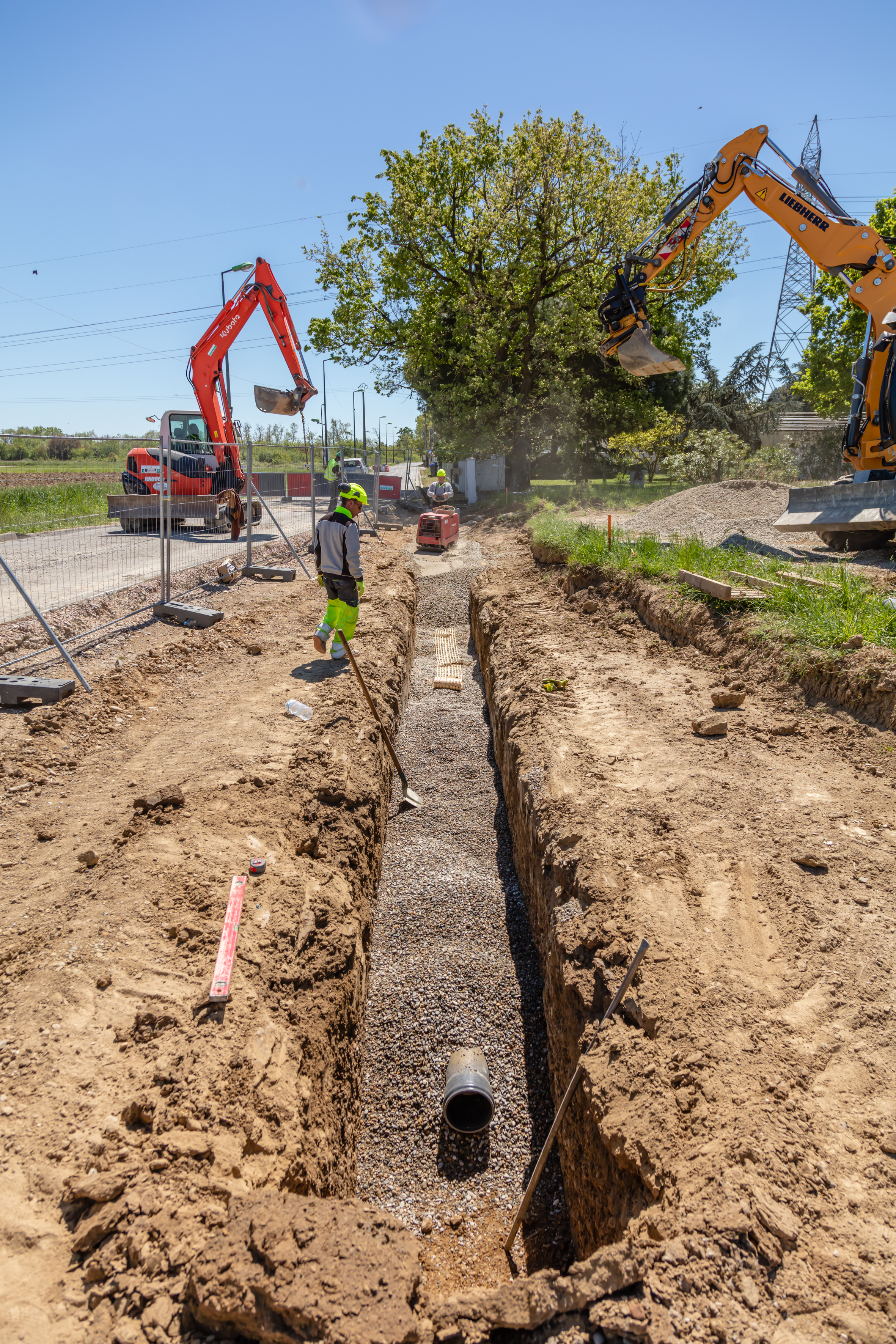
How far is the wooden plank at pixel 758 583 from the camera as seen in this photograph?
7.49 m

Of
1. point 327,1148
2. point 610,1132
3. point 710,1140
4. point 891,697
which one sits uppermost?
point 891,697

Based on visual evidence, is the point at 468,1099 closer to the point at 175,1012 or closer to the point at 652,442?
the point at 175,1012

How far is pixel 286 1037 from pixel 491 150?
26895mm

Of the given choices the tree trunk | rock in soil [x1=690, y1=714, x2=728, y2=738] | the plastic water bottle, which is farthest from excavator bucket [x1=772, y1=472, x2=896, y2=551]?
the tree trunk

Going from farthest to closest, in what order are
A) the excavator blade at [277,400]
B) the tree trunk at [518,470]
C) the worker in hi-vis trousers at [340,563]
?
the tree trunk at [518,470], the excavator blade at [277,400], the worker in hi-vis trousers at [340,563]

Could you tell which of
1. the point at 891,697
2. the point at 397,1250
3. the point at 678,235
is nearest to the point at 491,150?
the point at 678,235

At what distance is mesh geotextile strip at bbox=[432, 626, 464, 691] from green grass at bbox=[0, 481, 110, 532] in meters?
4.99

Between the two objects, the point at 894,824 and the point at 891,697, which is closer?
the point at 894,824

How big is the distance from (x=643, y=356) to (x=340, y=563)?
5867mm

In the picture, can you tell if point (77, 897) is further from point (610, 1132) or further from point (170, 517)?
point (170, 517)

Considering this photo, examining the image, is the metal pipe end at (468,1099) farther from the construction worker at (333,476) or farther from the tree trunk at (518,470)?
the tree trunk at (518,470)


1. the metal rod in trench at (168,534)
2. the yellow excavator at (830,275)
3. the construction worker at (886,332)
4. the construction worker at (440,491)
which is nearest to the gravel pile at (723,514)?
the yellow excavator at (830,275)

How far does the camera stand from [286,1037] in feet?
11.1

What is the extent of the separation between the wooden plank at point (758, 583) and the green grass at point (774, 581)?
0.05 m
